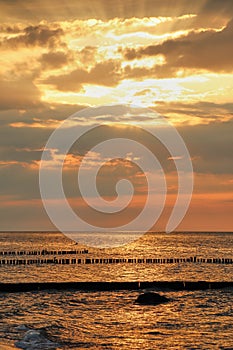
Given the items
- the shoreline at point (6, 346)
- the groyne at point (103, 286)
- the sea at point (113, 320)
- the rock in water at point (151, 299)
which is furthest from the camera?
the groyne at point (103, 286)

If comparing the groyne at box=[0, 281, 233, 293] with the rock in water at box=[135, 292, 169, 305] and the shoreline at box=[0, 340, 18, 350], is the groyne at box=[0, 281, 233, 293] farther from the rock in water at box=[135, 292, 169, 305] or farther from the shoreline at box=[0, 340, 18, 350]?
the shoreline at box=[0, 340, 18, 350]

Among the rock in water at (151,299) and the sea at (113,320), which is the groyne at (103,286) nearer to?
the sea at (113,320)

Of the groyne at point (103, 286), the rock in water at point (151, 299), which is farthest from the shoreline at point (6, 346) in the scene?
the groyne at point (103, 286)

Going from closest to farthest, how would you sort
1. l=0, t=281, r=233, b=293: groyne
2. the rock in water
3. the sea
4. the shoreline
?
1. the shoreline
2. the sea
3. the rock in water
4. l=0, t=281, r=233, b=293: groyne

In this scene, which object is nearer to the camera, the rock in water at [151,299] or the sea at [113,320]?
the sea at [113,320]

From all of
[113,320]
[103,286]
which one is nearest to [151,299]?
[113,320]

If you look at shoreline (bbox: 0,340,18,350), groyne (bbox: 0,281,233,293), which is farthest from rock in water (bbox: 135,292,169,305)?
shoreline (bbox: 0,340,18,350)

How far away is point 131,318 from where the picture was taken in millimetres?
42875

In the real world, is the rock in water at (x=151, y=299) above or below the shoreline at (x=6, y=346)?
above

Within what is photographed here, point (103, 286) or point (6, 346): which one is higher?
point (103, 286)

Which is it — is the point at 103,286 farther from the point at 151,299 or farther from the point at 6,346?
the point at 6,346

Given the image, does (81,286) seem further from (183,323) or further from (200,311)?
(183,323)

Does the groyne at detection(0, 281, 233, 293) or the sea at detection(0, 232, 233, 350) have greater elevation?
the groyne at detection(0, 281, 233, 293)

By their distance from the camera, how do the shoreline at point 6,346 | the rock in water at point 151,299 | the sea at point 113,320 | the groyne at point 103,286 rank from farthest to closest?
the groyne at point 103,286, the rock in water at point 151,299, the sea at point 113,320, the shoreline at point 6,346
